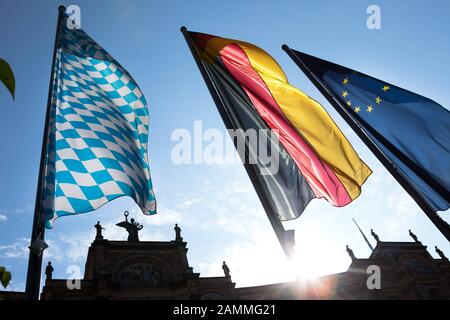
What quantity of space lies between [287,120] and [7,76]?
588 centimetres

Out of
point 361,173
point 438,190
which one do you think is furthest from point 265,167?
point 438,190

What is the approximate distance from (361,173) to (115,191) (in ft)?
16.3

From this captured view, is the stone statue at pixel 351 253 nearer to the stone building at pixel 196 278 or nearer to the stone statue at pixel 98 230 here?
the stone building at pixel 196 278

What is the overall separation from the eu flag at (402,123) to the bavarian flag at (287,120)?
0.70 meters

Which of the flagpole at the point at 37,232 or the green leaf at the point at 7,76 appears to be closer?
the green leaf at the point at 7,76

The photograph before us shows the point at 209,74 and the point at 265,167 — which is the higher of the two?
the point at 209,74

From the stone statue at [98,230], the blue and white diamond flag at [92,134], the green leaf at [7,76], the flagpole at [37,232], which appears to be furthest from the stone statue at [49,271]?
the green leaf at [7,76]

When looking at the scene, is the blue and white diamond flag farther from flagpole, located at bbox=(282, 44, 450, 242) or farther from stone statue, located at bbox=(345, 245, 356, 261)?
stone statue, located at bbox=(345, 245, 356, 261)

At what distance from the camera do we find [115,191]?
591 centimetres

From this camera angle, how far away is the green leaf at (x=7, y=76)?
7.52ft

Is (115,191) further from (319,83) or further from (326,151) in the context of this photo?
(319,83)

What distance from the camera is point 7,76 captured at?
7.62 ft

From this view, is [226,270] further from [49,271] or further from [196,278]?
[49,271]
